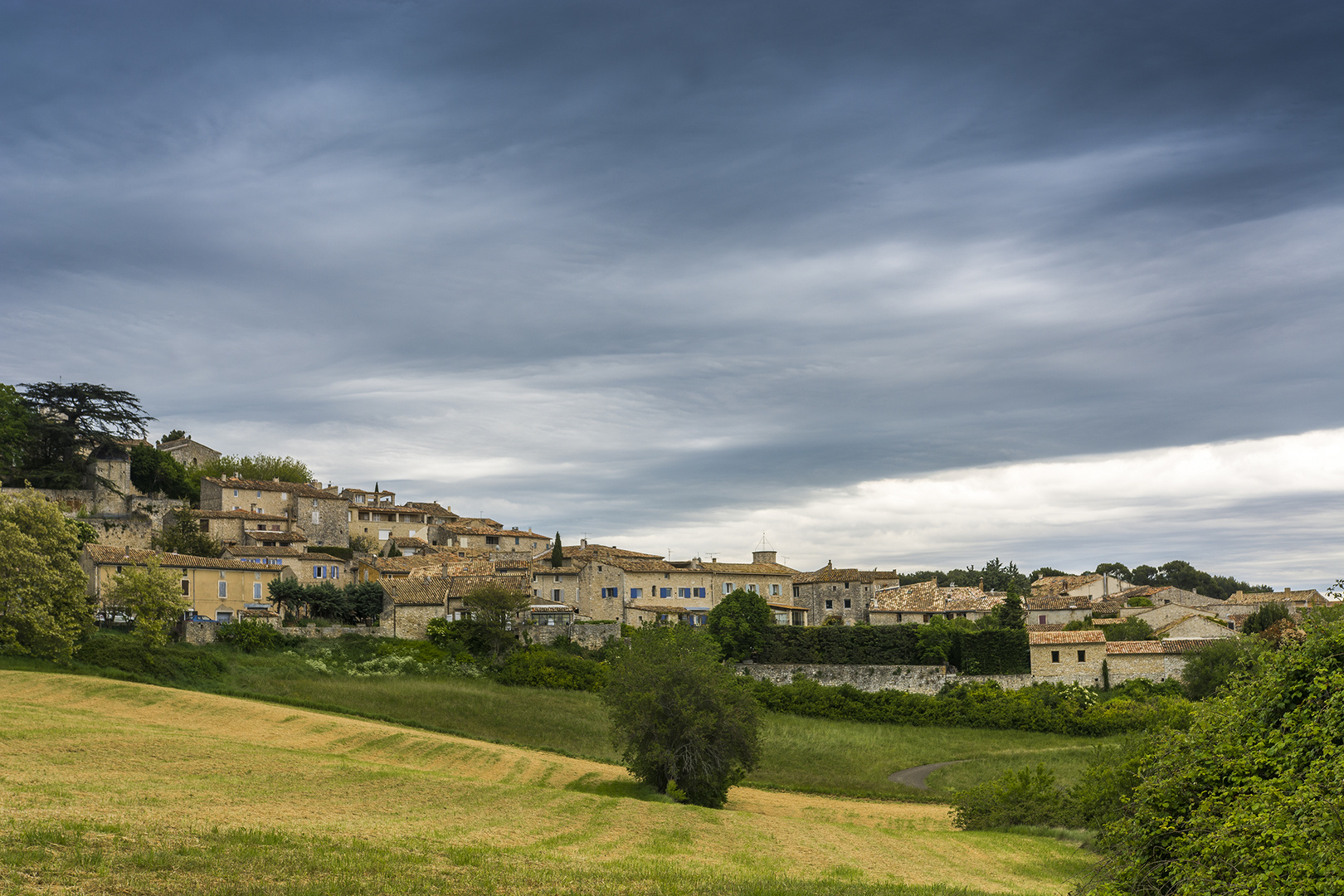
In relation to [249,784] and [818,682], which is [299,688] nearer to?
[249,784]

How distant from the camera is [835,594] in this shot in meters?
94.8

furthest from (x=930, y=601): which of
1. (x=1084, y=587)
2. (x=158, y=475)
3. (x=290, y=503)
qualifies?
(x=158, y=475)

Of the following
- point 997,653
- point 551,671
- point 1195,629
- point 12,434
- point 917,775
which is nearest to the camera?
point 917,775

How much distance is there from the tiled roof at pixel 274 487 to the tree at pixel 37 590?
42.9 metres

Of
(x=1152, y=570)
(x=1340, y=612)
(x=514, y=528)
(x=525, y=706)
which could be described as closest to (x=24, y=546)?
(x=525, y=706)

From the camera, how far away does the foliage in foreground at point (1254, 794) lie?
12.3 meters

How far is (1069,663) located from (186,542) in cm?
6936

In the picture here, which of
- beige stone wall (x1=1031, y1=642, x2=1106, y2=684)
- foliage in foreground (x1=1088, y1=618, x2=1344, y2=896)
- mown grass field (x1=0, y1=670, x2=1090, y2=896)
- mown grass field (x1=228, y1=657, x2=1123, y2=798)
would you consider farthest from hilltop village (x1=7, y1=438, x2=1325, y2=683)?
foliage in foreground (x1=1088, y1=618, x2=1344, y2=896)

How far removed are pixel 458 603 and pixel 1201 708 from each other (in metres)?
63.9

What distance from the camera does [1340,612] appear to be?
54.8ft

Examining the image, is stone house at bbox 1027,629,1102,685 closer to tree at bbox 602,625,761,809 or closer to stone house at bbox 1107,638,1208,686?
stone house at bbox 1107,638,1208,686

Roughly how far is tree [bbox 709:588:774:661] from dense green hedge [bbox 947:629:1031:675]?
51.9 feet

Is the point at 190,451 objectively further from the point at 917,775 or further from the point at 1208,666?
the point at 1208,666

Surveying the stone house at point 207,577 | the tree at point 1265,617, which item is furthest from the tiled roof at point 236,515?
the tree at point 1265,617
